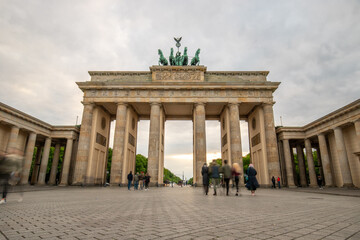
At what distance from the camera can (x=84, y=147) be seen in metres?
28.6

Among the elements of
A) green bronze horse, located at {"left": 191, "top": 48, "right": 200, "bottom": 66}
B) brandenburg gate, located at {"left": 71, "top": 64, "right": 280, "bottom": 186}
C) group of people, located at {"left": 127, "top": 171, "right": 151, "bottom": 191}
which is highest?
green bronze horse, located at {"left": 191, "top": 48, "right": 200, "bottom": 66}

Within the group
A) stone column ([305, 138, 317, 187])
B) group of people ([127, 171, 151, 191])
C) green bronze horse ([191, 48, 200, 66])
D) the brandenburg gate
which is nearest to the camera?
group of people ([127, 171, 151, 191])

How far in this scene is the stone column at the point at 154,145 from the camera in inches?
1071

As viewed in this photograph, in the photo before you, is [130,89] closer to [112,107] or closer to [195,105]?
[112,107]

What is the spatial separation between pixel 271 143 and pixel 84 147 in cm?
2545

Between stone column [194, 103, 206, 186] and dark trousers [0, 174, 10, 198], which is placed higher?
stone column [194, 103, 206, 186]

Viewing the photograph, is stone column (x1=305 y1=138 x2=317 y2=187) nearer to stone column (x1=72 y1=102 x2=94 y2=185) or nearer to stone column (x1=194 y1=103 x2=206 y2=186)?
stone column (x1=194 y1=103 x2=206 y2=186)

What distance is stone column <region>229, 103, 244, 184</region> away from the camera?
27481mm

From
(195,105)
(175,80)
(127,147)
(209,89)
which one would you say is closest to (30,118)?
(127,147)

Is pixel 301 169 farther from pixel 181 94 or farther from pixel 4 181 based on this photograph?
pixel 4 181

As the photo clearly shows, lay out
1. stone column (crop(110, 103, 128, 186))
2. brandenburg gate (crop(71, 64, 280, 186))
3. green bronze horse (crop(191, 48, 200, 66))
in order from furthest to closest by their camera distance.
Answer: green bronze horse (crop(191, 48, 200, 66))
brandenburg gate (crop(71, 64, 280, 186))
stone column (crop(110, 103, 128, 186))

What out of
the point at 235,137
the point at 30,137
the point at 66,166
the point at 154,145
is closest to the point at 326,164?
the point at 235,137

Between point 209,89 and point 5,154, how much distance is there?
2544 cm

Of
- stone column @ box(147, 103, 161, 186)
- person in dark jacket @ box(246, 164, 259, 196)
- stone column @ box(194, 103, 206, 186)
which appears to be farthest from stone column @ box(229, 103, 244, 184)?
person in dark jacket @ box(246, 164, 259, 196)
